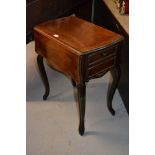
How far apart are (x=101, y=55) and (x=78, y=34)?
181 millimetres

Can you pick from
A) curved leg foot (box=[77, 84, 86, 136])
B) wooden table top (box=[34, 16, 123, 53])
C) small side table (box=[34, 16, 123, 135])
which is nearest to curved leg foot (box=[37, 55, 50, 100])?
small side table (box=[34, 16, 123, 135])

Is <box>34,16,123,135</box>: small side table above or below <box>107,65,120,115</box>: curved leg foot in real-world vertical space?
above

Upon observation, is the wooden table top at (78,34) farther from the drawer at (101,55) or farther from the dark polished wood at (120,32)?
the dark polished wood at (120,32)

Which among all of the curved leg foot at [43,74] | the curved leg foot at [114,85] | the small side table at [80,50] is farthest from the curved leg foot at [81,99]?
the curved leg foot at [43,74]

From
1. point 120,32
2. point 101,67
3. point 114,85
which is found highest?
point 120,32

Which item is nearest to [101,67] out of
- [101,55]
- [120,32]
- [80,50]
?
[101,55]

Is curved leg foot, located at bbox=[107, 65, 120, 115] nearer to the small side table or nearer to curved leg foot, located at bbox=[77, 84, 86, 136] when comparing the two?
the small side table

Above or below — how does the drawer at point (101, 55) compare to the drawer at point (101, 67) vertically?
above

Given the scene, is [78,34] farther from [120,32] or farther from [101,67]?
[120,32]

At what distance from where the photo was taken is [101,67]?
1380 millimetres

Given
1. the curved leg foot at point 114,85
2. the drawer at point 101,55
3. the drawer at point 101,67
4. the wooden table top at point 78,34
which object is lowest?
the curved leg foot at point 114,85

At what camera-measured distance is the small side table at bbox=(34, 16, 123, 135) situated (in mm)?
1283

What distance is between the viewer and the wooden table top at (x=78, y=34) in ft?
4.26
